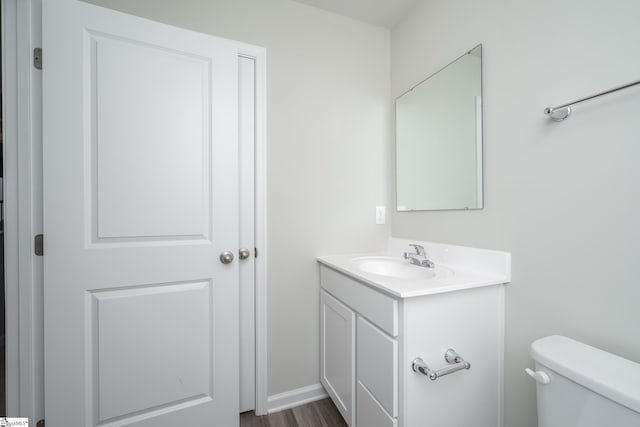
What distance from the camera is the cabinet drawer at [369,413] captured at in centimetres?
96

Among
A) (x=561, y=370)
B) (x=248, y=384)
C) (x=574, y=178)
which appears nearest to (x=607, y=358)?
(x=561, y=370)

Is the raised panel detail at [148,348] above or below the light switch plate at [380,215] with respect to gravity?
below

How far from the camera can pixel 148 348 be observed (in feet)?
3.84

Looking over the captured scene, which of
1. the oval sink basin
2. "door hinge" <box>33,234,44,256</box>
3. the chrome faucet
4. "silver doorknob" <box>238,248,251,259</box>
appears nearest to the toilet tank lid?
the chrome faucet

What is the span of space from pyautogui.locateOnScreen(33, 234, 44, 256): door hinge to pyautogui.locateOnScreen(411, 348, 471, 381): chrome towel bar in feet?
4.96

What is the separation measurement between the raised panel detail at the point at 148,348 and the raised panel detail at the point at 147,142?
28 centimetres

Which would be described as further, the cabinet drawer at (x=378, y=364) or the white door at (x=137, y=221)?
the white door at (x=137, y=221)

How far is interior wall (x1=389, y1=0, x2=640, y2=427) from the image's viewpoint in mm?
754

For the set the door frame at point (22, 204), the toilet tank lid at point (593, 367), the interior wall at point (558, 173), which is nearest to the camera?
the toilet tank lid at point (593, 367)

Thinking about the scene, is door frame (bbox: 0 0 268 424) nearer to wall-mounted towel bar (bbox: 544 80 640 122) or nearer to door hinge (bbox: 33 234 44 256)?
door hinge (bbox: 33 234 44 256)

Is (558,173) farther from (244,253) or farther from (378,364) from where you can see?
(244,253)

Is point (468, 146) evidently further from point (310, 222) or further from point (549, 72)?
point (310, 222)

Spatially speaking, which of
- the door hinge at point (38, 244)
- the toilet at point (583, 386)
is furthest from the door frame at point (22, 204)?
the toilet at point (583, 386)

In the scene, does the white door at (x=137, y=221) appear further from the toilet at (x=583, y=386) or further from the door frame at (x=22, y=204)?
the toilet at (x=583, y=386)
